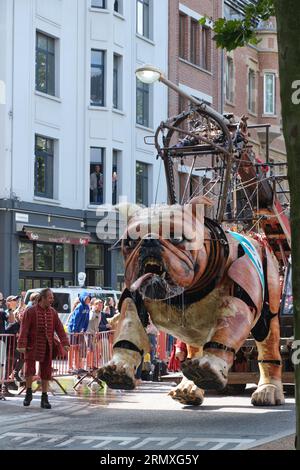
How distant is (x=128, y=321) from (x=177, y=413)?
5.92ft

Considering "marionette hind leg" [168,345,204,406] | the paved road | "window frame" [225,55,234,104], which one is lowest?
the paved road

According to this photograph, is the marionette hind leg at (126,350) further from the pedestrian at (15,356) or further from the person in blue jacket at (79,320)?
the person in blue jacket at (79,320)

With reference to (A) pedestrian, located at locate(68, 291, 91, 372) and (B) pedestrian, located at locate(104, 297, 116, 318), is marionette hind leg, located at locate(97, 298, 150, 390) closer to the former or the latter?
(A) pedestrian, located at locate(68, 291, 91, 372)

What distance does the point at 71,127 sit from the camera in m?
32.6

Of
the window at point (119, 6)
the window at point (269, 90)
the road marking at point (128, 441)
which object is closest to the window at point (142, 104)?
the window at point (119, 6)

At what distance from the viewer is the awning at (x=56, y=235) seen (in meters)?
29.7

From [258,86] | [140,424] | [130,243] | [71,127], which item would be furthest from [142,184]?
[130,243]

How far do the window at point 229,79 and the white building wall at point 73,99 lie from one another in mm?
5662

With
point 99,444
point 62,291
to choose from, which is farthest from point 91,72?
point 99,444

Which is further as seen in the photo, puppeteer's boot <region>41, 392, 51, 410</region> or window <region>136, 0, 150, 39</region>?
window <region>136, 0, 150, 39</region>

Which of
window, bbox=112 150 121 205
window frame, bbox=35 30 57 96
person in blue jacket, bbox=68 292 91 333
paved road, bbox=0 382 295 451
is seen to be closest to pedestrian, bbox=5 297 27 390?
paved road, bbox=0 382 295 451

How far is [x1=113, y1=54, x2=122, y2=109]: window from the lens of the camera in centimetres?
3459

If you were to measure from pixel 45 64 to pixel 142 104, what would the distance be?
5.58m

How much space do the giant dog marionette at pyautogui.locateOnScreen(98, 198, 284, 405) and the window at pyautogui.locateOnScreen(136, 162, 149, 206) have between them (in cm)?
2208
